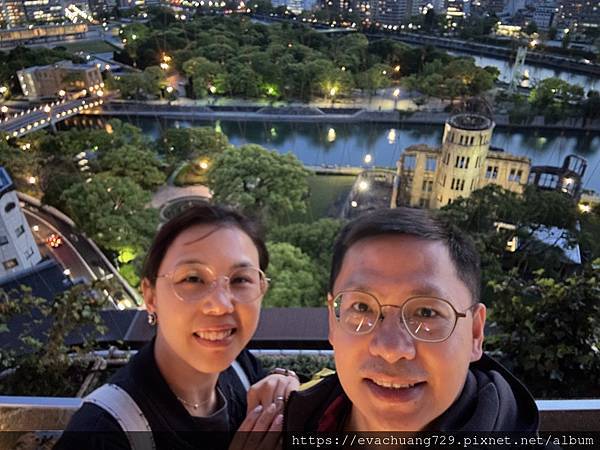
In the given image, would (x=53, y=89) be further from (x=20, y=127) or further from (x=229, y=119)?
(x=229, y=119)

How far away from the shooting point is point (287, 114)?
14.0 metres

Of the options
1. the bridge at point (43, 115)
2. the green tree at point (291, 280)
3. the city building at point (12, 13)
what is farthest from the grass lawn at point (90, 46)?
the green tree at point (291, 280)

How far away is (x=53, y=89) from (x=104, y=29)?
37.4 ft

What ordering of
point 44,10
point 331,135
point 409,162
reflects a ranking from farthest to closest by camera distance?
point 44,10 → point 331,135 → point 409,162

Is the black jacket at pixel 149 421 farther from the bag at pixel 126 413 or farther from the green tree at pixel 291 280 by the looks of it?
the green tree at pixel 291 280

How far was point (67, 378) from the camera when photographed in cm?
172

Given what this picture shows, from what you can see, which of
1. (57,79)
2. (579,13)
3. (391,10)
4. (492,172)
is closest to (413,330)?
(492,172)

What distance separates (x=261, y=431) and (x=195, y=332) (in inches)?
7.6

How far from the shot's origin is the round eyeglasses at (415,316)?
58 centimetres

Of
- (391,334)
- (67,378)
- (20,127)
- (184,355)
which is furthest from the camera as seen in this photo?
(20,127)

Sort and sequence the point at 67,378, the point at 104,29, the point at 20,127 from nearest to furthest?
the point at 67,378, the point at 20,127, the point at 104,29

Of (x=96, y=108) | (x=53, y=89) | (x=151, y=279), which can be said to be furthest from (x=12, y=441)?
(x=53, y=89)

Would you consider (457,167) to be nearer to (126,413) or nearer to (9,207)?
(9,207)

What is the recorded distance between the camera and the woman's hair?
31.7 inches
